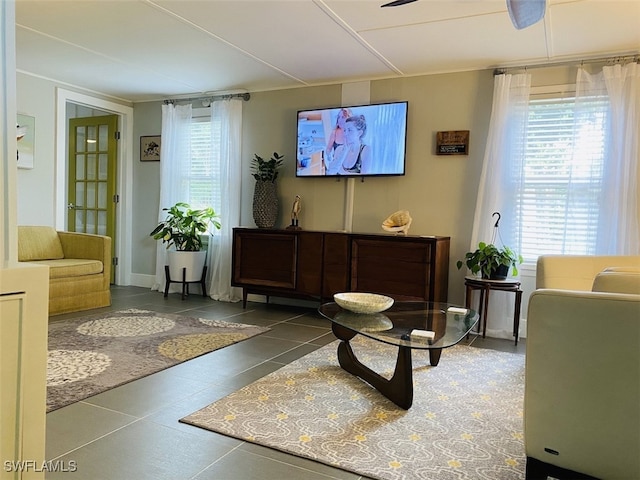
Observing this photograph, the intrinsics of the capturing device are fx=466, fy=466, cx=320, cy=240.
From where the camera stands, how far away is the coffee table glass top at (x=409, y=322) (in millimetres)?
2146

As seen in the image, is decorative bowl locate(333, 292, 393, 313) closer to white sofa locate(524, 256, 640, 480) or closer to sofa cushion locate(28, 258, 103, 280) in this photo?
white sofa locate(524, 256, 640, 480)

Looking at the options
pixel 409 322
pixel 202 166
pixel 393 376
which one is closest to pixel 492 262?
pixel 409 322

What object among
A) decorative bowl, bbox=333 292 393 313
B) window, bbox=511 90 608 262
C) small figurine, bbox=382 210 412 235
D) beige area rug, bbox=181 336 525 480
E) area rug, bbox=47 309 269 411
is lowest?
area rug, bbox=47 309 269 411

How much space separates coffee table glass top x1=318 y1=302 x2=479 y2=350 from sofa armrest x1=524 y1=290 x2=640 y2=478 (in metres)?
0.63

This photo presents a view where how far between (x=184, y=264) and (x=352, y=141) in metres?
2.31

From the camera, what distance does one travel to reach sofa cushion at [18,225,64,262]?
4531mm

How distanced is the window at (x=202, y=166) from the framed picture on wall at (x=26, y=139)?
5.21 feet

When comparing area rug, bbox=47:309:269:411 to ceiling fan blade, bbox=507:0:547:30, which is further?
area rug, bbox=47:309:269:411

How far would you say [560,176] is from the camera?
3.90 m

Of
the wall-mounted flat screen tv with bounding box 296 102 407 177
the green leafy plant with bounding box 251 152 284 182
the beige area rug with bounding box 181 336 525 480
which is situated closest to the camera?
the beige area rug with bounding box 181 336 525 480

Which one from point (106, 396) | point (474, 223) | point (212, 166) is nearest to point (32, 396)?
point (106, 396)

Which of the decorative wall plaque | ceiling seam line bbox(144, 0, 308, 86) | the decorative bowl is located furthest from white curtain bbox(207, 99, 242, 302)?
the decorative bowl

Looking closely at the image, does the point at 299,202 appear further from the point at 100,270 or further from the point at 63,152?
the point at 63,152

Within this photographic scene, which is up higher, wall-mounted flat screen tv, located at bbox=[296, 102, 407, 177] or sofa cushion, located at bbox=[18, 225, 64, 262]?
wall-mounted flat screen tv, located at bbox=[296, 102, 407, 177]
